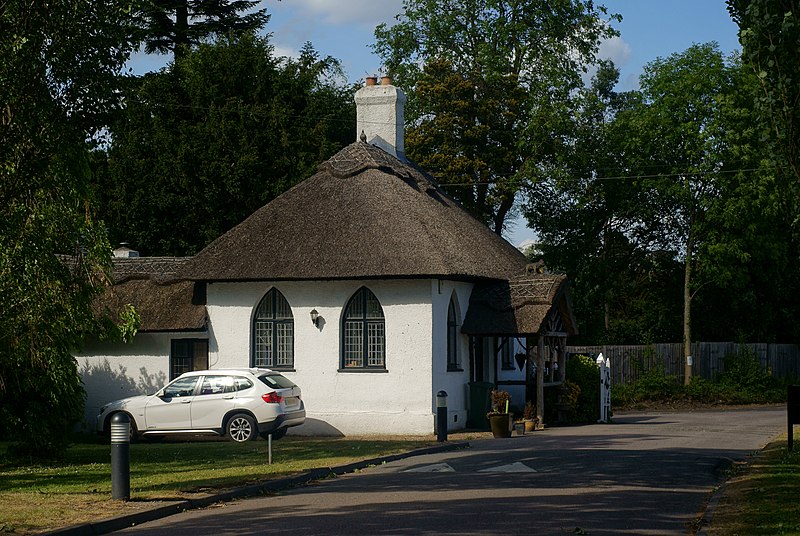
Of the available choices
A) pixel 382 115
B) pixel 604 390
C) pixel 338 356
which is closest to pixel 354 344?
pixel 338 356

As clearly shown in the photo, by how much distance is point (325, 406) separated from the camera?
31.0 metres

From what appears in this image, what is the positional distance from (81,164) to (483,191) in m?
31.0

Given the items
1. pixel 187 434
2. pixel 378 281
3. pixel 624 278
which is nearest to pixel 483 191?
pixel 624 278

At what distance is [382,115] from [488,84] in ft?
44.4

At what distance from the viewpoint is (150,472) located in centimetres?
1978

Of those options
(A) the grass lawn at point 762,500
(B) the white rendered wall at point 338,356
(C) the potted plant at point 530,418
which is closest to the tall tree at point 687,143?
(C) the potted plant at point 530,418

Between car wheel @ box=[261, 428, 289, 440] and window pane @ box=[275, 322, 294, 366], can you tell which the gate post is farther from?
car wheel @ box=[261, 428, 289, 440]

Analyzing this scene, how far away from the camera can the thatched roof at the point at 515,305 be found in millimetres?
30828

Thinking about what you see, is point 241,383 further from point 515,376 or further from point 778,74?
point 778,74

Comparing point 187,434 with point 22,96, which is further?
point 187,434

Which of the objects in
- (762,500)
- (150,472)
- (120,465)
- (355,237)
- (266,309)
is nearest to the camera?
(762,500)

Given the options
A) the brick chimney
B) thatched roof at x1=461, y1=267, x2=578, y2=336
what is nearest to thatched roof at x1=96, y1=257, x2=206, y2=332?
thatched roof at x1=461, y1=267, x2=578, y2=336

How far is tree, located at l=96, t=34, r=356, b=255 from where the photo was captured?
1767 inches

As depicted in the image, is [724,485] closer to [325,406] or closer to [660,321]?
[325,406]
